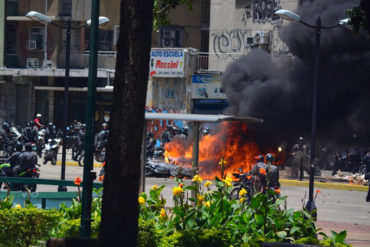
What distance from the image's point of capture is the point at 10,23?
47594 mm

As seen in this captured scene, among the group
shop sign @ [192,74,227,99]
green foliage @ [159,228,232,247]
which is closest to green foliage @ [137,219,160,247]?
green foliage @ [159,228,232,247]

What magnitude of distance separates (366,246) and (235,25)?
27713 millimetres

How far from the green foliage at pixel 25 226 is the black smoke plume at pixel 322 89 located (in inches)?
746

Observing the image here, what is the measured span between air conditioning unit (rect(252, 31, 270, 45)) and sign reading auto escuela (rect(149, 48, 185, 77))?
12.3 ft

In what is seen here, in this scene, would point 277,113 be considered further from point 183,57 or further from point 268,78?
point 183,57

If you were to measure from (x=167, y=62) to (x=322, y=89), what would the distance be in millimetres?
11779

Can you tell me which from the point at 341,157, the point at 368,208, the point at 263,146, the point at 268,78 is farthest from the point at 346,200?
the point at 268,78

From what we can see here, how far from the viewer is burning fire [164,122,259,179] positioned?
81.5ft

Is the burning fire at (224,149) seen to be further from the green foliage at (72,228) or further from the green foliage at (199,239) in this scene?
the green foliage at (199,239)

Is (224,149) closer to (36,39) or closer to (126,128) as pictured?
(126,128)

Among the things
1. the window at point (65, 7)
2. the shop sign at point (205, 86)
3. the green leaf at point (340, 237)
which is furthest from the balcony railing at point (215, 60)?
the green leaf at point (340, 237)

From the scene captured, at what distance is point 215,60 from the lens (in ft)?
135

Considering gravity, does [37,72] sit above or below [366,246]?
above

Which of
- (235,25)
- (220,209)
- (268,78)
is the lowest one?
(220,209)
